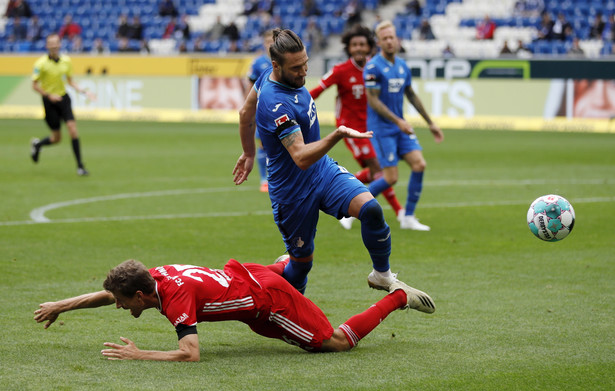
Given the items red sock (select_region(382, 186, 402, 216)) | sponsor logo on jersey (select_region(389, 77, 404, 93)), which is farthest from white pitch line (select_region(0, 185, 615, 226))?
sponsor logo on jersey (select_region(389, 77, 404, 93))

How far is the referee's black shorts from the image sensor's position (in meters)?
16.9

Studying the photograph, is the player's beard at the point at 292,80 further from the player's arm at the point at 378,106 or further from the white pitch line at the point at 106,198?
the white pitch line at the point at 106,198

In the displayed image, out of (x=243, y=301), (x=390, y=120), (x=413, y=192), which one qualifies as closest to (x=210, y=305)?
(x=243, y=301)

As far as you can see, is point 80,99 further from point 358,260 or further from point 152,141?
point 358,260

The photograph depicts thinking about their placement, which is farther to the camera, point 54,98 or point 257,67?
point 54,98

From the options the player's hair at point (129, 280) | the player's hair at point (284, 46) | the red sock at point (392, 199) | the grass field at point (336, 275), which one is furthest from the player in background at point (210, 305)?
the red sock at point (392, 199)

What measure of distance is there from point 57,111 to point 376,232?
1200 cm

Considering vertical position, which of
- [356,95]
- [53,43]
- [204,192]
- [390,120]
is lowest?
[204,192]

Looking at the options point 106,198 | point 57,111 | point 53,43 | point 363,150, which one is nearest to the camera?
point 363,150

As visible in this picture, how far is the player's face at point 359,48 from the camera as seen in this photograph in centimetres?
1147

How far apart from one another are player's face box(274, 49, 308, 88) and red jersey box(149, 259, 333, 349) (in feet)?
4.34

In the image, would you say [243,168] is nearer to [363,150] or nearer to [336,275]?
[336,275]

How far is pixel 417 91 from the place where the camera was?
87.0 feet

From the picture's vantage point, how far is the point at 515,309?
7.09 metres
